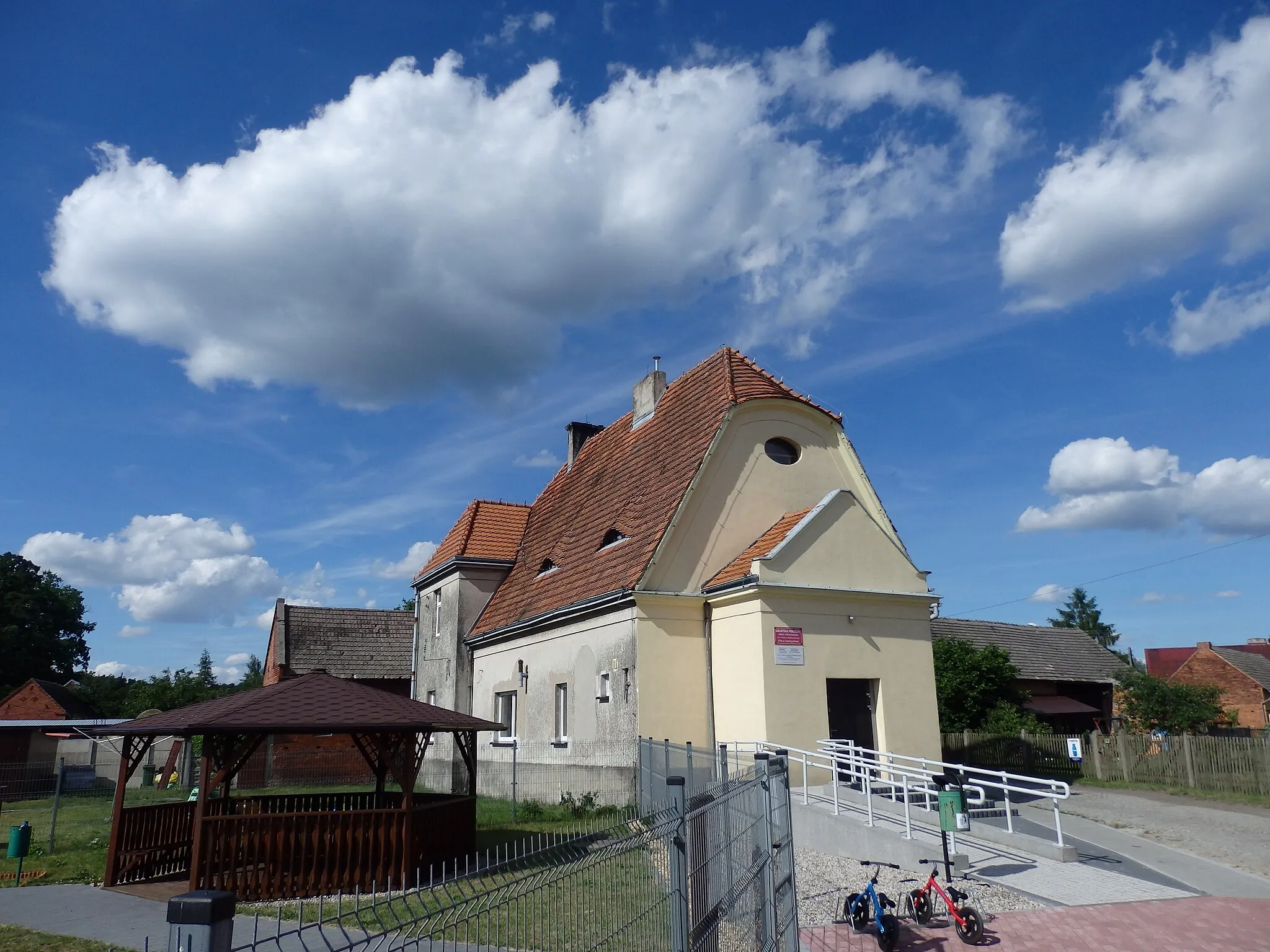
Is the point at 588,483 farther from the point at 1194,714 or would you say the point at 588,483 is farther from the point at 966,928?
the point at 1194,714

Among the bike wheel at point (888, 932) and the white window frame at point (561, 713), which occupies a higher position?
the white window frame at point (561, 713)

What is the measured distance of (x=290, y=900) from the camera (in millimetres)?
11055

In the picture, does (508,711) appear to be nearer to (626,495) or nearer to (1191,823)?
(626,495)

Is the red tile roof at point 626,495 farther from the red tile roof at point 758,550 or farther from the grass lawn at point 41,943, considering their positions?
the grass lawn at point 41,943

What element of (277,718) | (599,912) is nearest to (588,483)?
(277,718)

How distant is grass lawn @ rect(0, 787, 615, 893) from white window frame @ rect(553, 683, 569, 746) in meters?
1.61

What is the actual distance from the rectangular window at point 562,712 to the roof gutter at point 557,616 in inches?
58.8

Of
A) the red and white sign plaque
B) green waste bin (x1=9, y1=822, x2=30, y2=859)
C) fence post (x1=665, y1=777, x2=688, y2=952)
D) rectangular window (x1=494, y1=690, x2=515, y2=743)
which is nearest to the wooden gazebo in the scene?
green waste bin (x1=9, y1=822, x2=30, y2=859)

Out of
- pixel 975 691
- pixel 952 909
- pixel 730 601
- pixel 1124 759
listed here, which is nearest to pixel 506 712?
pixel 730 601

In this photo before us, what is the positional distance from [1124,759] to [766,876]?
20.0 m

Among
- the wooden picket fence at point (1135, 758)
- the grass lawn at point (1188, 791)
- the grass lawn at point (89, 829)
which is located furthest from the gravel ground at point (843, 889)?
the wooden picket fence at point (1135, 758)

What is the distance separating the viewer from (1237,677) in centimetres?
4622

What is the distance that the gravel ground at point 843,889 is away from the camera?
9.56 metres

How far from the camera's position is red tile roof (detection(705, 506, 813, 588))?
1734cm
